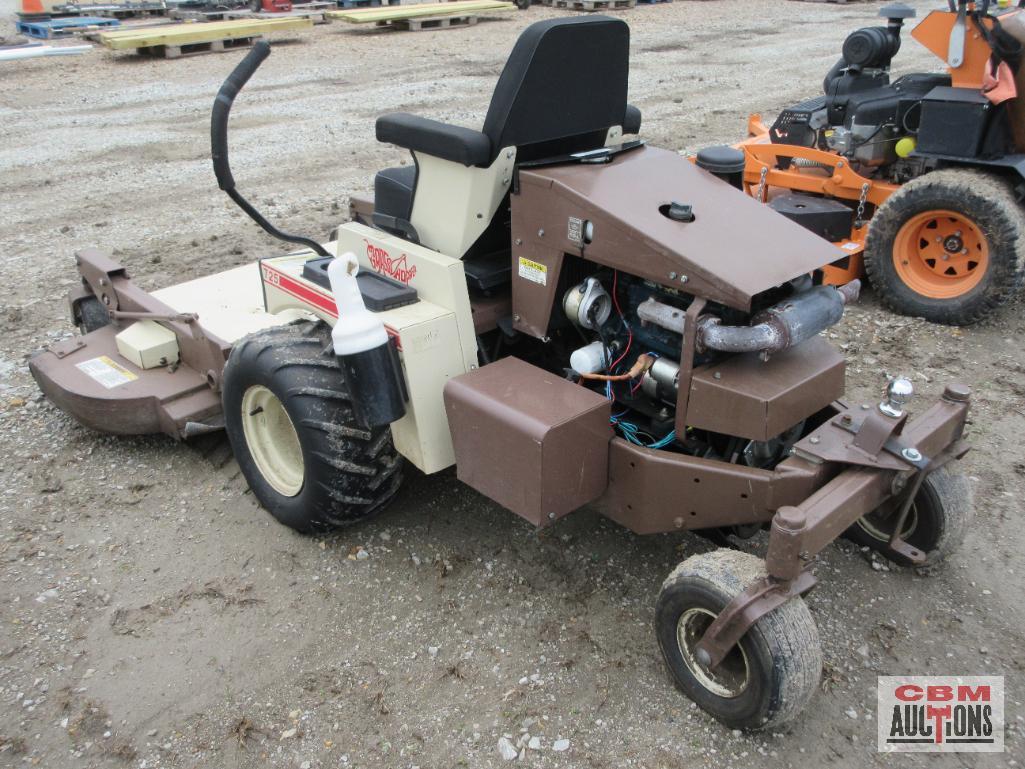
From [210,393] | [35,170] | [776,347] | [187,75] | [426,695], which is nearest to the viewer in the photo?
[776,347]

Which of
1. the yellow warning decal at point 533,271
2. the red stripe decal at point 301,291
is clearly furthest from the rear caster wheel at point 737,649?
the red stripe decal at point 301,291

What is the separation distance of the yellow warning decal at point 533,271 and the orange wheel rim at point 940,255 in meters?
2.89

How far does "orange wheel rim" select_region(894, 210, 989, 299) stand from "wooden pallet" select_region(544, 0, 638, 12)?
39.9 ft

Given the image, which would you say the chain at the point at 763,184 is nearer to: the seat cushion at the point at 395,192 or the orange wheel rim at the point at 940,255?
the orange wheel rim at the point at 940,255

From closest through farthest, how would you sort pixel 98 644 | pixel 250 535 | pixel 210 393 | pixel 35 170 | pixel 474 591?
pixel 98 644 < pixel 474 591 < pixel 250 535 < pixel 210 393 < pixel 35 170

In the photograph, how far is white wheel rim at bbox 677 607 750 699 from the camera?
2.45 meters

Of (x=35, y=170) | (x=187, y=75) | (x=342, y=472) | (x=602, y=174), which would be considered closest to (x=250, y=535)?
(x=342, y=472)

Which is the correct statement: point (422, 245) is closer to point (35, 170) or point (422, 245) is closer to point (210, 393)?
point (210, 393)

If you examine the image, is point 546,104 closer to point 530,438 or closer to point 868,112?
point 530,438

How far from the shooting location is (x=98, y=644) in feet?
9.30

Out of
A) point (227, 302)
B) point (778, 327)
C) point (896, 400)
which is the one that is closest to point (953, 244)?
point (896, 400)

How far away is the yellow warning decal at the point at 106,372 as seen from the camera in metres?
3.80

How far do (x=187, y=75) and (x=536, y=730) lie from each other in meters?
10.9

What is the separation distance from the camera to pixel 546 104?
293cm
